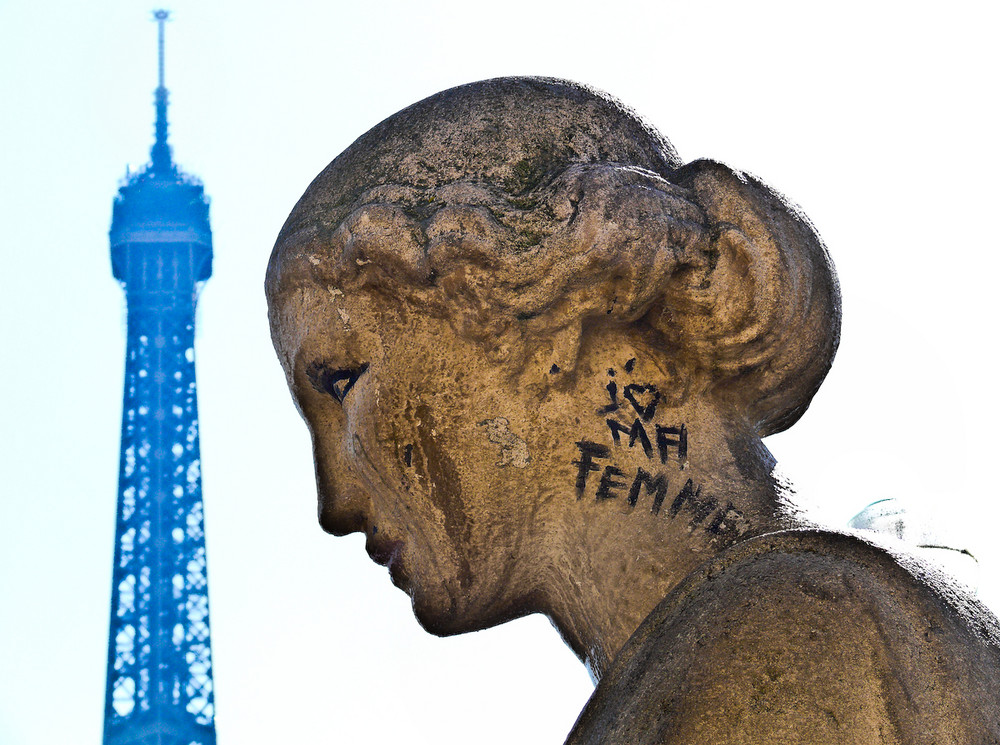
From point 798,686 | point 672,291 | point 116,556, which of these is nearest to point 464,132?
point 672,291

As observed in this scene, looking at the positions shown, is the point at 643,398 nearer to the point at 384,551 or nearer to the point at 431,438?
the point at 431,438

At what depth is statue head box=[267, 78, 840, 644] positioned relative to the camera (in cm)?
179

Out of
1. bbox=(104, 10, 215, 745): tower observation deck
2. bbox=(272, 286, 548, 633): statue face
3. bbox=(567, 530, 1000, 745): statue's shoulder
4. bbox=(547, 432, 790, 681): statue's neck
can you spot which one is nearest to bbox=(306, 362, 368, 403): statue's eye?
bbox=(272, 286, 548, 633): statue face

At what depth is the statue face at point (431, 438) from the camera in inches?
73.6

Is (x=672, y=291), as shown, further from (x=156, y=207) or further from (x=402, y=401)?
(x=156, y=207)

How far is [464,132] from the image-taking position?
1927 millimetres

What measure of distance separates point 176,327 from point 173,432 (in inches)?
124

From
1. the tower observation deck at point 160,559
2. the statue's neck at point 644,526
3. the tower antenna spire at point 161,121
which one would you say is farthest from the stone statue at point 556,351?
the tower antenna spire at point 161,121

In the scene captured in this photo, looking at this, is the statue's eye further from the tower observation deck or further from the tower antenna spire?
the tower antenna spire

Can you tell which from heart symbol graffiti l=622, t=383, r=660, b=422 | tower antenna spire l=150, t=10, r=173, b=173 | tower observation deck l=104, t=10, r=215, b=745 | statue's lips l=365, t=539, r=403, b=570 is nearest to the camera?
heart symbol graffiti l=622, t=383, r=660, b=422

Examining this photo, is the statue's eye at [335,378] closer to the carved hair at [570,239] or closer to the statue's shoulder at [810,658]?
the carved hair at [570,239]

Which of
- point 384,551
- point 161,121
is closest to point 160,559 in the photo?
point 161,121

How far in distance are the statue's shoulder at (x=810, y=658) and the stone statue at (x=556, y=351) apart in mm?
21

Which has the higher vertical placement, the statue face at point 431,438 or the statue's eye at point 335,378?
the statue's eye at point 335,378
